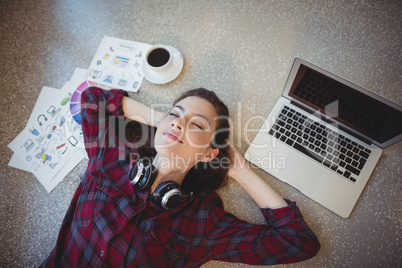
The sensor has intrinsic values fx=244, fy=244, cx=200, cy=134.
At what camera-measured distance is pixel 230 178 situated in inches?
37.9

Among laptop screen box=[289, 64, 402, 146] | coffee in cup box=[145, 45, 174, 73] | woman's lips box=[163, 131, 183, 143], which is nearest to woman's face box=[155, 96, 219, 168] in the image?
woman's lips box=[163, 131, 183, 143]

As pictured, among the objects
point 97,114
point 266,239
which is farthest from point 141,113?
point 266,239

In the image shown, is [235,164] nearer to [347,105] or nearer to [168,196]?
[168,196]

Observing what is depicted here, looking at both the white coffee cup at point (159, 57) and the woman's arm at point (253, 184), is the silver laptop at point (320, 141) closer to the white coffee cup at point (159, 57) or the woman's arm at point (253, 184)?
the woman's arm at point (253, 184)

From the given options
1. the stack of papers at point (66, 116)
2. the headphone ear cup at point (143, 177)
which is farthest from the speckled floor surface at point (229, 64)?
the headphone ear cup at point (143, 177)

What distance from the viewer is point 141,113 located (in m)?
0.98

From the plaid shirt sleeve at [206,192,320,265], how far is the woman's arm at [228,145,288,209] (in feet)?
0.10

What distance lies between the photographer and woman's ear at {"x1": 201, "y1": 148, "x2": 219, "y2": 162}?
2.87ft

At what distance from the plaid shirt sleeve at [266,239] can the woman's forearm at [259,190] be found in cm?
3

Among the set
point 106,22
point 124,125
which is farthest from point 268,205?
point 106,22

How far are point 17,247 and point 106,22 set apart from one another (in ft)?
3.38

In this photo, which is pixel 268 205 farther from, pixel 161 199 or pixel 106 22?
pixel 106 22

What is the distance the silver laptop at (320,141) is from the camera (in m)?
0.77

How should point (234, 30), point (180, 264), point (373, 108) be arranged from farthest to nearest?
point (234, 30), point (180, 264), point (373, 108)
